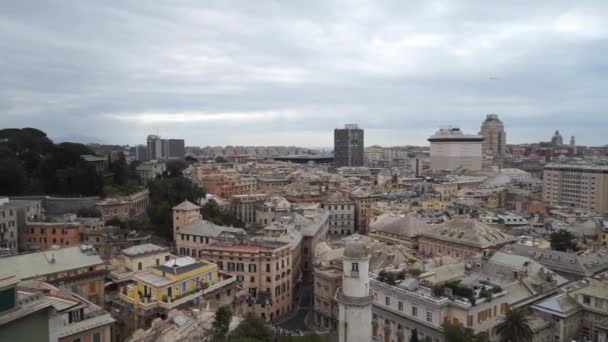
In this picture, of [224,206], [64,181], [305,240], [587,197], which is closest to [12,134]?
[64,181]

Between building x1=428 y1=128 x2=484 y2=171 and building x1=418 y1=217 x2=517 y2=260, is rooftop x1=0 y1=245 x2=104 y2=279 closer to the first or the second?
building x1=418 y1=217 x2=517 y2=260

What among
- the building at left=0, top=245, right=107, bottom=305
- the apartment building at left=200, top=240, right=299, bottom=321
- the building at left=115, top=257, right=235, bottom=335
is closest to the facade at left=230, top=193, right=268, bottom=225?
the apartment building at left=200, top=240, right=299, bottom=321

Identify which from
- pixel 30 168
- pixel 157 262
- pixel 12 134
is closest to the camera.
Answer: pixel 157 262

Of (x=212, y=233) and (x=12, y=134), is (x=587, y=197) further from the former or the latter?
(x=12, y=134)

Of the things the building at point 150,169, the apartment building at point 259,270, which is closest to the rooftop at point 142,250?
the apartment building at point 259,270

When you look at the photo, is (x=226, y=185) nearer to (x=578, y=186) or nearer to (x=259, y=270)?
(x=259, y=270)

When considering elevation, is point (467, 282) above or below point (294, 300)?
above

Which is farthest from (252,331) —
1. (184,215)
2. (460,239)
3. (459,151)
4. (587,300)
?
(459,151)
